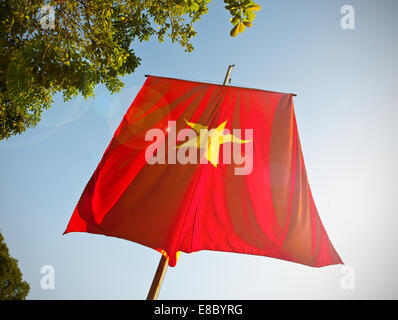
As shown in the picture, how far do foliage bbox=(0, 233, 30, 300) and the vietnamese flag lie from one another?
1742cm

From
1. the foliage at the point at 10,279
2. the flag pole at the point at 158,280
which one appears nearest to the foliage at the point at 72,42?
the flag pole at the point at 158,280

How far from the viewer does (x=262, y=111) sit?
13.8 feet

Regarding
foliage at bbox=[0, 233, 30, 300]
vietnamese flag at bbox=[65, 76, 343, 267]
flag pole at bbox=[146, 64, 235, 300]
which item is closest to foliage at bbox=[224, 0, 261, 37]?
vietnamese flag at bbox=[65, 76, 343, 267]

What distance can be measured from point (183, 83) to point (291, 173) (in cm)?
237

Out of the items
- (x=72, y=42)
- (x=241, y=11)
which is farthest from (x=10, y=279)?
(x=241, y=11)

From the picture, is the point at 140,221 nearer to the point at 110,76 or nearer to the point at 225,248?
the point at 225,248

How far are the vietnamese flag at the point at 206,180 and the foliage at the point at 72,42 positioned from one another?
1413 mm

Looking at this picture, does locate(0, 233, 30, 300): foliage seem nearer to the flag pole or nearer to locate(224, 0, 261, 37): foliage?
the flag pole

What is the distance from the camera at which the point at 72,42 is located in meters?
4.66

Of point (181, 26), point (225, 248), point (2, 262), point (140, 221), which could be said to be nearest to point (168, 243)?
point (140, 221)

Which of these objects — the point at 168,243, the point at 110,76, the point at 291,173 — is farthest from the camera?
the point at 110,76

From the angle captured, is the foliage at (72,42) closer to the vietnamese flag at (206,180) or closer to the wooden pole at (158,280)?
the vietnamese flag at (206,180)

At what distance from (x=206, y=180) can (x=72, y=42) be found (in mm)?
3727

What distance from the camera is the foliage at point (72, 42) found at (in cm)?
438
